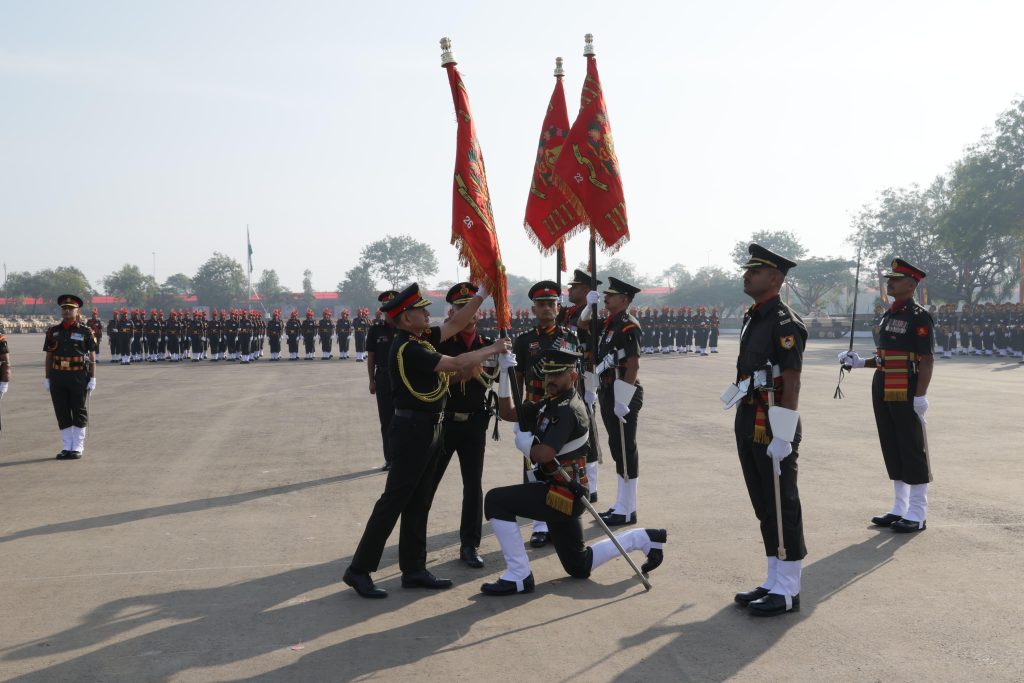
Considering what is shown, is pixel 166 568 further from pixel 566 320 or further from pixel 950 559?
pixel 950 559

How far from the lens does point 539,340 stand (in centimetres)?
672

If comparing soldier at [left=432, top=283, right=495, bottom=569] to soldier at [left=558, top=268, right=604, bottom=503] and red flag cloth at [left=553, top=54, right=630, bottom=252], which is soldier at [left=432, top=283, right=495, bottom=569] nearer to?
soldier at [left=558, top=268, right=604, bottom=503]

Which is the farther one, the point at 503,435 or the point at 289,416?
the point at 289,416

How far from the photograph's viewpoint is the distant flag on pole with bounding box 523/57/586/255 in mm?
8117

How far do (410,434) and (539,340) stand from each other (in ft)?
5.50

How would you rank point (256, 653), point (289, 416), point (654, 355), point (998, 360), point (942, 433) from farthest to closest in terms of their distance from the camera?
point (654, 355) → point (998, 360) → point (289, 416) → point (942, 433) → point (256, 653)

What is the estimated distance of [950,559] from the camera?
5.94 metres

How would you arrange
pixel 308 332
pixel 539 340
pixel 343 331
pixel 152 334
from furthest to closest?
pixel 308 332 < pixel 343 331 < pixel 152 334 < pixel 539 340

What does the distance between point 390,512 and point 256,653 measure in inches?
50.0

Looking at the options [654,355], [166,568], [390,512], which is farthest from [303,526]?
[654,355]

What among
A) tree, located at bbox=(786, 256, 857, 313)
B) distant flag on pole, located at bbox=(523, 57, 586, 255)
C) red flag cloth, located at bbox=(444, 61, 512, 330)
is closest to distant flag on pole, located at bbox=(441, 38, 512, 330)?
red flag cloth, located at bbox=(444, 61, 512, 330)

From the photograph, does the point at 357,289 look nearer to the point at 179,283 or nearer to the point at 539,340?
the point at 179,283

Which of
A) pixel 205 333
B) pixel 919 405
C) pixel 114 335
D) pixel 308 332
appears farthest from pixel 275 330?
pixel 919 405

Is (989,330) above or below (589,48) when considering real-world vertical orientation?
below
